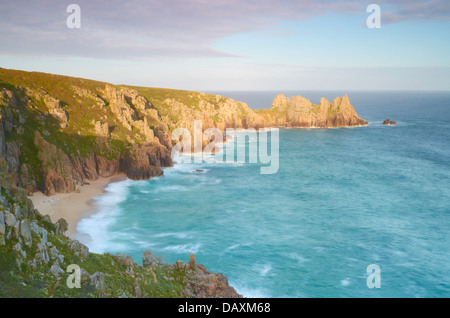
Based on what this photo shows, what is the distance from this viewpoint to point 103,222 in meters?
59.0

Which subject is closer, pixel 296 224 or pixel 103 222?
pixel 103 222

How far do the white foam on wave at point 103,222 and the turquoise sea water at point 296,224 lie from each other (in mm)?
183

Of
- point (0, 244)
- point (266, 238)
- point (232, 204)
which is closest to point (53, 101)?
point (232, 204)

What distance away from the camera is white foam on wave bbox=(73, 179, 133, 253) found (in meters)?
51.1

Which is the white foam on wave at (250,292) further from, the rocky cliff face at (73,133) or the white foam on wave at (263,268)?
the rocky cliff face at (73,133)

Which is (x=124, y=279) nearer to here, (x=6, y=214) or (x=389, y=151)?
(x=6, y=214)

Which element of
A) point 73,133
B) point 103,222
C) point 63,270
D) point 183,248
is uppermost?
point 73,133
